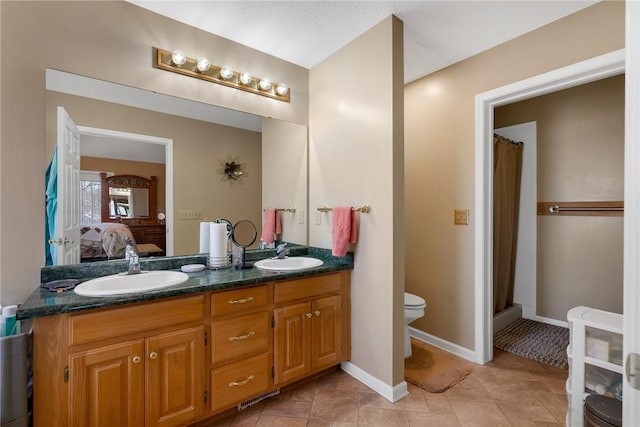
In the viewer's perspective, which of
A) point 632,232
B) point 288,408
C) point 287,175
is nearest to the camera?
point 632,232

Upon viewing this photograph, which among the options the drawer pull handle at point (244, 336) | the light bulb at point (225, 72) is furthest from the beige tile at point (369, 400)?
the light bulb at point (225, 72)

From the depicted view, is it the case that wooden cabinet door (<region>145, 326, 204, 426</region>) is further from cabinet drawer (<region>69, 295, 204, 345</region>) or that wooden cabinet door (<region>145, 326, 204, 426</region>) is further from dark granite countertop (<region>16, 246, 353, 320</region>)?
dark granite countertop (<region>16, 246, 353, 320</region>)

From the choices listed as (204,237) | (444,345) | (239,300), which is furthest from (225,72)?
(444,345)

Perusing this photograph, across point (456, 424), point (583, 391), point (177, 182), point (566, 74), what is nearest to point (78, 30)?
point (177, 182)

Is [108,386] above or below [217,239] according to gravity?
below

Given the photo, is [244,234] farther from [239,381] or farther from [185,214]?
[239,381]

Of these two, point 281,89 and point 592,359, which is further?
point 281,89

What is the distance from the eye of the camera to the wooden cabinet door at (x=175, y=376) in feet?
4.61

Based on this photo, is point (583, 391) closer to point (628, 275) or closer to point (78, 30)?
point (628, 275)

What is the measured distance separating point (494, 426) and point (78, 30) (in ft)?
10.6

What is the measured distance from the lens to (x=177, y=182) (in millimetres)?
2006

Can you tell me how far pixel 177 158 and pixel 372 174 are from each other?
136cm

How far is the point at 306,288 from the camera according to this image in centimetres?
195

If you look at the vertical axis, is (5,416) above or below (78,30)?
below
